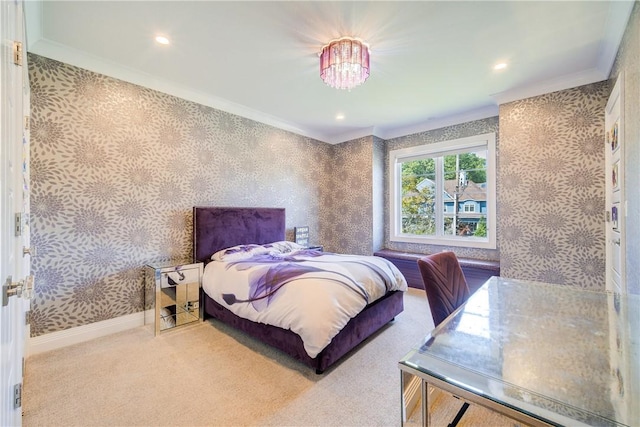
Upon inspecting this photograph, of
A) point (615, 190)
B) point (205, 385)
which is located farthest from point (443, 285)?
point (615, 190)

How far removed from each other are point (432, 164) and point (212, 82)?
3513mm

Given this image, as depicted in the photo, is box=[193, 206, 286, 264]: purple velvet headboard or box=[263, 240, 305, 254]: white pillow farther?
box=[263, 240, 305, 254]: white pillow

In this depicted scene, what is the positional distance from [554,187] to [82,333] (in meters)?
5.10

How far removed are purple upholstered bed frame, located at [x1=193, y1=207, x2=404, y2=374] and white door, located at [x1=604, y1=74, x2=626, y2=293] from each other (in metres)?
1.89

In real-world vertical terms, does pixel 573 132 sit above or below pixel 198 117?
below

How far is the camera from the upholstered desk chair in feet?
4.50

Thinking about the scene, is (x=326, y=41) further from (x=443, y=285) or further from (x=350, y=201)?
(x=350, y=201)

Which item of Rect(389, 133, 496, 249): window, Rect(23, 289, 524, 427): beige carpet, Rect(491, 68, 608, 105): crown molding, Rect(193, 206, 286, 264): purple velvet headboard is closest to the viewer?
Rect(23, 289, 524, 427): beige carpet

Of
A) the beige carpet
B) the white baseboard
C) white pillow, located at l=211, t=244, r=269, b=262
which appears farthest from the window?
the white baseboard

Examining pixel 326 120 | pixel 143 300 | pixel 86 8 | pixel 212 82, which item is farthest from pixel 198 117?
pixel 143 300

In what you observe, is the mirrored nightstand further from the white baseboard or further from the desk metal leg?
the desk metal leg

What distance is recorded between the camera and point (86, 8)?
186 cm

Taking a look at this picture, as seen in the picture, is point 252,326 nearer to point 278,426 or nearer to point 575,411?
point 278,426

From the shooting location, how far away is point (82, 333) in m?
2.39
